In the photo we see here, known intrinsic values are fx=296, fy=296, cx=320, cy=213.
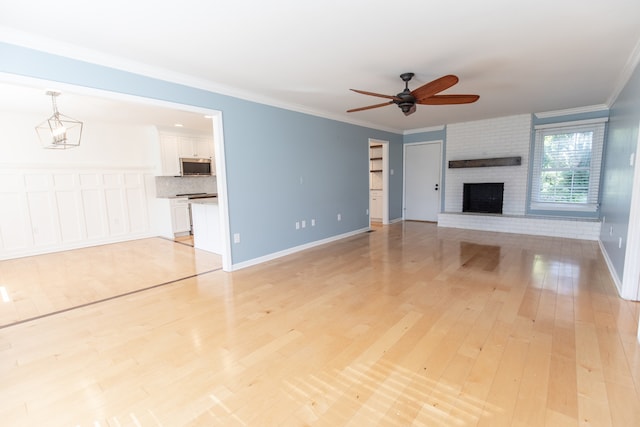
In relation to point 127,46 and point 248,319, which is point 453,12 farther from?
point 248,319

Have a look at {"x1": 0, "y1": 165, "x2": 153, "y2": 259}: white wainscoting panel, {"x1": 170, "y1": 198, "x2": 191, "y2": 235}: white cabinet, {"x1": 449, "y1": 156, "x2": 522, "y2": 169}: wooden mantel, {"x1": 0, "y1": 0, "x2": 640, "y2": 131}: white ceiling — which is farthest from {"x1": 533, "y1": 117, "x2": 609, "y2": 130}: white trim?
{"x1": 0, "y1": 165, "x2": 153, "y2": 259}: white wainscoting panel

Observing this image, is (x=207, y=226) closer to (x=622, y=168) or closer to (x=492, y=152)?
(x=622, y=168)

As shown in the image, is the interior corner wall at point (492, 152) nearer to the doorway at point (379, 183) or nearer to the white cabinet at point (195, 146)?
the doorway at point (379, 183)

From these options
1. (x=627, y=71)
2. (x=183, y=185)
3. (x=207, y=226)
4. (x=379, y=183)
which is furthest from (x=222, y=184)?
(x=627, y=71)

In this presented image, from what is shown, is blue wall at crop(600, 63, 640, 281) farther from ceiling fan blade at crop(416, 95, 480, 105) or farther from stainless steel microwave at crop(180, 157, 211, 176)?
stainless steel microwave at crop(180, 157, 211, 176)

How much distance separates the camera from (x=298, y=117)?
4797mm

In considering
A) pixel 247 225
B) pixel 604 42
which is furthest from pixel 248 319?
pixel 604 42

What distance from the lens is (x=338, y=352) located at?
2.07m

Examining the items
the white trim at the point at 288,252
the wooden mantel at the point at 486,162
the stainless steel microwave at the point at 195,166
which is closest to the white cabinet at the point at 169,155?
the stainless steel microwave at the point at 195,166

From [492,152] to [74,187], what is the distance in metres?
8.30

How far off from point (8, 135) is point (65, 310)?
3975 mm

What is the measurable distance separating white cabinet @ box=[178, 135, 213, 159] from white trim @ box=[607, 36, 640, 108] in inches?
275

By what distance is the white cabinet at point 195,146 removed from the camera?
6.56 metres

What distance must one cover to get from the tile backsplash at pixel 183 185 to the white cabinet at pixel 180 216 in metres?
0.40
